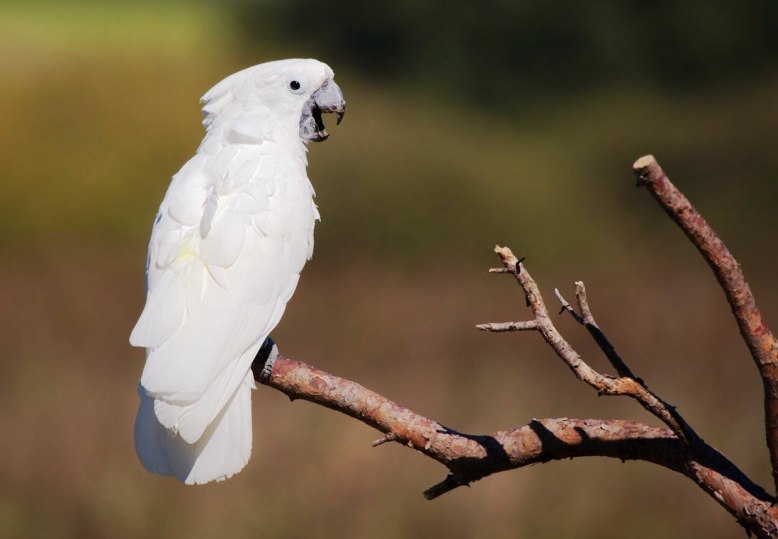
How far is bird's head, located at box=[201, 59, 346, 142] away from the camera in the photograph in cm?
262

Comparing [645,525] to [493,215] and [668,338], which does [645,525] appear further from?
[493,215]

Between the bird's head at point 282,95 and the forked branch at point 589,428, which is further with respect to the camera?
the bird's head at point 282,95

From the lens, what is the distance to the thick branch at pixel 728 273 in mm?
1530

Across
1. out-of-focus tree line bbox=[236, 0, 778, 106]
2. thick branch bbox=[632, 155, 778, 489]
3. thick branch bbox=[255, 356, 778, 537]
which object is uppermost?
out-of-focus tree line bbox=[236, 0, 778, 106]

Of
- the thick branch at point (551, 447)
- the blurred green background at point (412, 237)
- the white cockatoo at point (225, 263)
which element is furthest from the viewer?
the blurred green background at point (412, 237)

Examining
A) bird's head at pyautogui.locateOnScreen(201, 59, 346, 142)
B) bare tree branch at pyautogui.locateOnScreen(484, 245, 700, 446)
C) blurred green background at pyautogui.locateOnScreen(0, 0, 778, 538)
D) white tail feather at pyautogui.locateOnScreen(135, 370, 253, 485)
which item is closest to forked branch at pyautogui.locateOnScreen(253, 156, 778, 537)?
bare tree branch at pyautogui.locateOnScreen(484, 245, 700, 446)

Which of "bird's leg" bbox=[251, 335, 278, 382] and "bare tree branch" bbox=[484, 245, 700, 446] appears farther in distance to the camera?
"bird's leg" bbox=[251, 335, 278, 382]

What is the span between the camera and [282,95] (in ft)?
8.66

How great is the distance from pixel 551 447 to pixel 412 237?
398 cm

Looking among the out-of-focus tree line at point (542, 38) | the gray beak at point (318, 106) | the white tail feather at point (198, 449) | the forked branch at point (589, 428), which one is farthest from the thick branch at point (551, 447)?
the out-of-focus tree line at point (542, 38)

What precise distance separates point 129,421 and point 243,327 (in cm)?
212

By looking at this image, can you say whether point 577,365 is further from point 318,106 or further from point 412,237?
point 412,237

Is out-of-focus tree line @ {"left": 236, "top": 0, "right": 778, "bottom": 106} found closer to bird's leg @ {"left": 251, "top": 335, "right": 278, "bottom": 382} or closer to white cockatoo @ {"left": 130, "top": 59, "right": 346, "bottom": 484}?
white cockatoo @ {"left": 130, "top": 59, "right": 346, "bottom": 484}

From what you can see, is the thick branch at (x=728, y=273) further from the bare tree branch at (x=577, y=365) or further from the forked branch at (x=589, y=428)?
the bare tree branch at (x=577, y=365)
